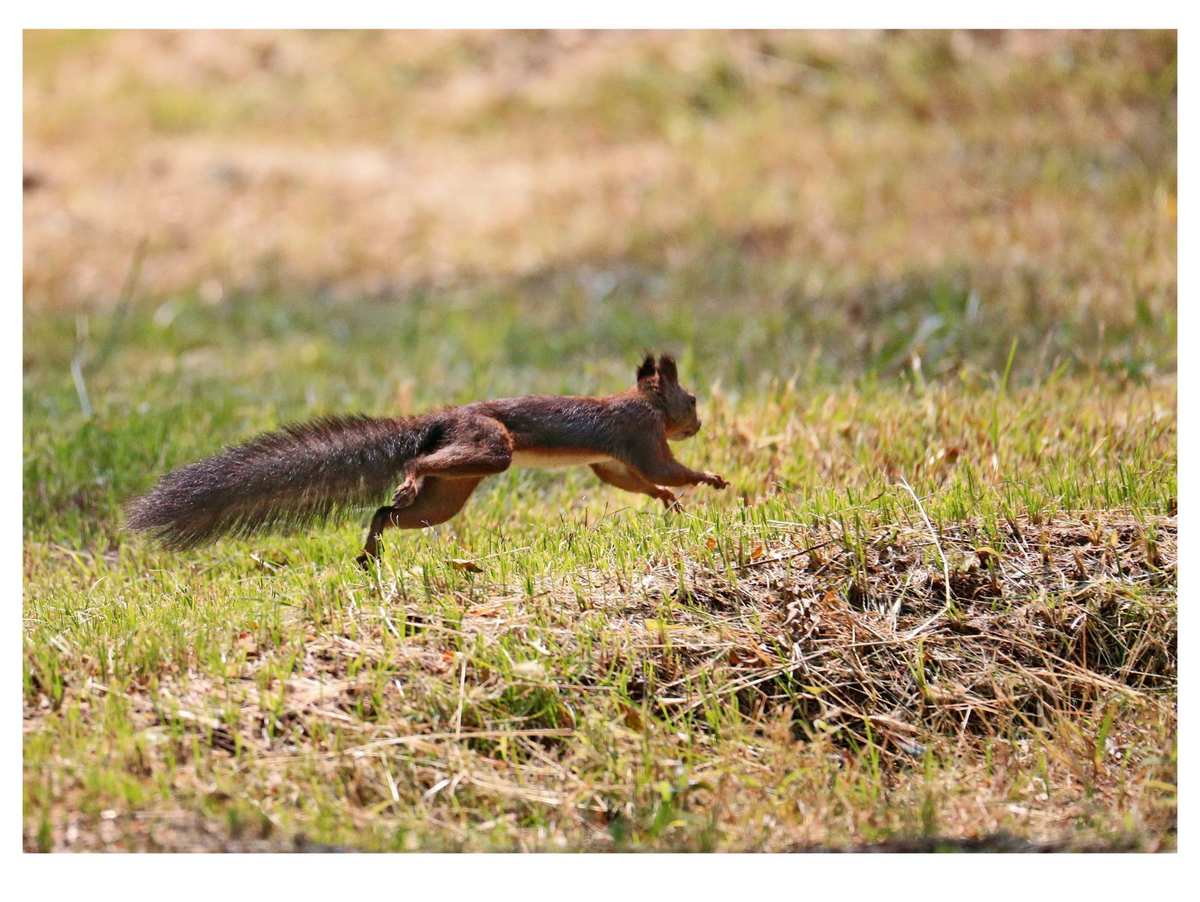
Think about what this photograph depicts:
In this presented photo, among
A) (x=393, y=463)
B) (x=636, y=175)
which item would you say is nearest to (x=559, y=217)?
(x=636, y=175)

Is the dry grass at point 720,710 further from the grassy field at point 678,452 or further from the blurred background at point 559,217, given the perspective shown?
the blurred background at point 559,217

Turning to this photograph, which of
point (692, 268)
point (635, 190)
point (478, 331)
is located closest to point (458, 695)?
point (478, 331)

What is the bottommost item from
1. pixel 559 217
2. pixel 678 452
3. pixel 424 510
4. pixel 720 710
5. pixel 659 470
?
pixel 720 710

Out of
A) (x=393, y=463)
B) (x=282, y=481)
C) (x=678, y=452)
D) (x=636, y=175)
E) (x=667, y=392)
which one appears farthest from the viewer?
(x=636, y=175)

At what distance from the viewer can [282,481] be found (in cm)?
433

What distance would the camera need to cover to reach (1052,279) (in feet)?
27.1

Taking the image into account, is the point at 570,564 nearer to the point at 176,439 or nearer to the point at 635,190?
the point at 176,439

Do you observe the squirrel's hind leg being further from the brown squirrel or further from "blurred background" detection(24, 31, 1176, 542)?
"blurred background" detection(24, 31, 1176, 542)

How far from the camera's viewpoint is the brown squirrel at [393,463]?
13.9 ft

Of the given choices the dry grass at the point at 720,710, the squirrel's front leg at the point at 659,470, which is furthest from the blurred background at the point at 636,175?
the dry grass at the point at 720,710

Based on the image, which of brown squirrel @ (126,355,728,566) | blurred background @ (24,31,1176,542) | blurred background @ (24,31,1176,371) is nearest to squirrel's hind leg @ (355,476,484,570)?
brown squirrel @ (126,355,728,566)

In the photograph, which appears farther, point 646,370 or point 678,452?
point 678,452

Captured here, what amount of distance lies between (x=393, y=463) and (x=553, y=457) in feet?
1.76

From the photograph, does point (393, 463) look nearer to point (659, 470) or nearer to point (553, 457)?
point (553, 457)
